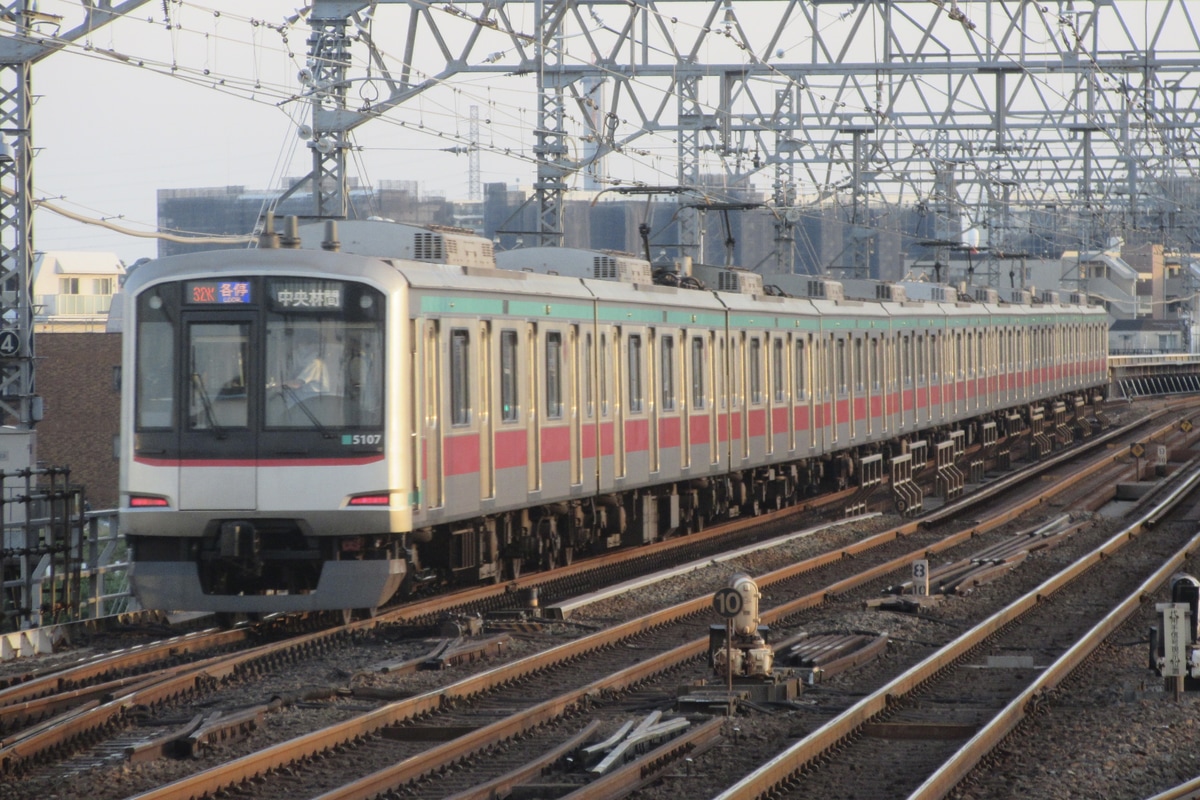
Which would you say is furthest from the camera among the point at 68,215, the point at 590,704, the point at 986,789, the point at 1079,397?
the point at 1079,397

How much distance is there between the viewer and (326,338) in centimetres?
1245

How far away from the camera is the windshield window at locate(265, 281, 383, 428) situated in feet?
40.7

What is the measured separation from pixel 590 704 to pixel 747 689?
89cm

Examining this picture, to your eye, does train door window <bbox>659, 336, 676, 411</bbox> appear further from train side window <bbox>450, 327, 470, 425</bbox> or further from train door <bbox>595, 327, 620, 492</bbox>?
train side window <bbox>450, 327, 470, 425</bbox>

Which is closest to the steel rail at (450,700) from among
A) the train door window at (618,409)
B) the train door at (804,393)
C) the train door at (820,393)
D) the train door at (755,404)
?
the train door window at (618,409)

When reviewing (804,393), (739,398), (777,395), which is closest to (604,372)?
(739,398)

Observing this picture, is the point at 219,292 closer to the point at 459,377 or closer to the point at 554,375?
the point at 459,377

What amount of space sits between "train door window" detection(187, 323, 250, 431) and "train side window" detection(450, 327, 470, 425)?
5.73 ft

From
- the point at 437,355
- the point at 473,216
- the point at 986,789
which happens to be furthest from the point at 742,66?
the point at 473,216

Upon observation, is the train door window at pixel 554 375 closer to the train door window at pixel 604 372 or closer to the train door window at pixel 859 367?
the train door window at pixel 604 372

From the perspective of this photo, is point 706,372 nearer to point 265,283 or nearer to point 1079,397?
point 265,283

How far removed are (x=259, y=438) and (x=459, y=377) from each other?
6.26 feet

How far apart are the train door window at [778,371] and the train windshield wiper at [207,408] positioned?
439 inches

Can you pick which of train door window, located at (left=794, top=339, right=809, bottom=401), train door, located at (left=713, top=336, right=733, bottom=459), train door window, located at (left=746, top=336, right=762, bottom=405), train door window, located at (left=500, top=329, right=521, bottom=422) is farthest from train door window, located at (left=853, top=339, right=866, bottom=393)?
train door window, located at (left=500, top=329, right=521, bottom=422)
